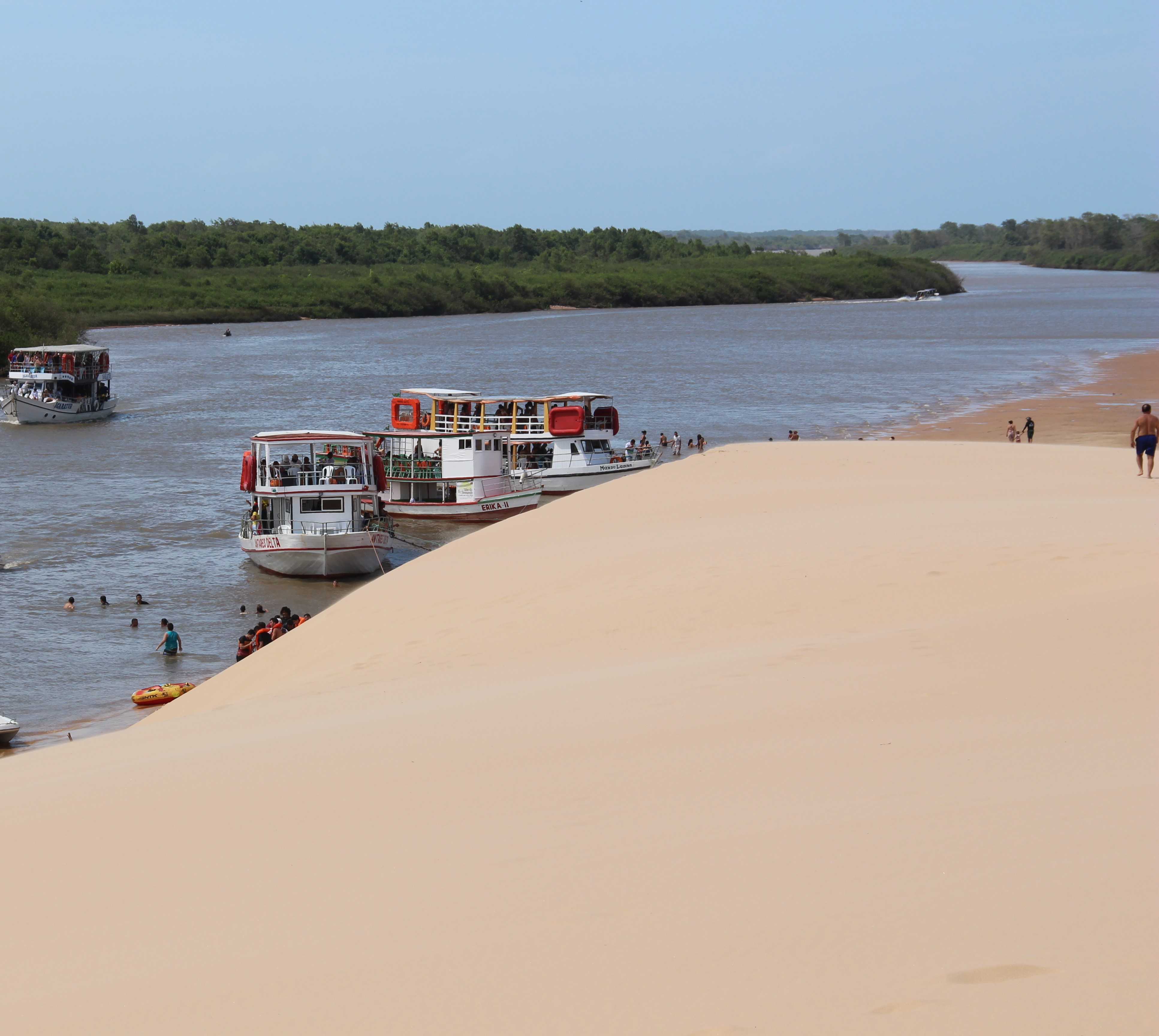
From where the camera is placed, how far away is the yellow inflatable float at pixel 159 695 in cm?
1852

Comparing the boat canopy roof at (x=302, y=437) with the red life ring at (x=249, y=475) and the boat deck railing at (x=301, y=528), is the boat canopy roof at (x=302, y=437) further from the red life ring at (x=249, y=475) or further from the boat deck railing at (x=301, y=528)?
the boat deck railing at (x=301, y=528)

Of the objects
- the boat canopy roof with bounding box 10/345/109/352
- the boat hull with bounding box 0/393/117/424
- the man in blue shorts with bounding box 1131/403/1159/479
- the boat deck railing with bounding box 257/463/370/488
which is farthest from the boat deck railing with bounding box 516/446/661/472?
the boat hull with bounding box 0/393/117/424

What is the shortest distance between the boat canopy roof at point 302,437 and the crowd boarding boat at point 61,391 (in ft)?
107

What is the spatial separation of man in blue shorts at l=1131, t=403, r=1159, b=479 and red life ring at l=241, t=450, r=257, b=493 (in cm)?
1914

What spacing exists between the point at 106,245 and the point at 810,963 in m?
177

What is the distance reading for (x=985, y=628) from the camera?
9.98 meters

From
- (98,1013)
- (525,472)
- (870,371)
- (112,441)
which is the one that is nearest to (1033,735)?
(98,1013)

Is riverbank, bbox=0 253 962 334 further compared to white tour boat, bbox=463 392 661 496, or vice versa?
riverbank, bbox=0 253 962 334

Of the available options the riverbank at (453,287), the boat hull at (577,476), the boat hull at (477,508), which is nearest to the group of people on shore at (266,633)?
the boat hull at (477,508)

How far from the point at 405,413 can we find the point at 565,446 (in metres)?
5.16

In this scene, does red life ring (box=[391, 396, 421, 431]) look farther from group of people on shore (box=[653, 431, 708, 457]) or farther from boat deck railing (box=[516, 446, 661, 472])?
group of people on shore (box=[653, 431, 708, 457])

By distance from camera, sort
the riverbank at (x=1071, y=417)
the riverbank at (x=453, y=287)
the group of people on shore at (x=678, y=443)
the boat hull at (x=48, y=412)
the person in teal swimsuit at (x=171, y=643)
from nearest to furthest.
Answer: the person in teal swimsuit at (x=171, y=643) → the riverbank at (x=1071, y=417) → the group of people on shore at (x=678, y=443) → the boat hull at (x=48, y=412) → the riverbank at (x=453, y=287)

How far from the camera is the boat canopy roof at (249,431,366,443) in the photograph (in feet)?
97.1

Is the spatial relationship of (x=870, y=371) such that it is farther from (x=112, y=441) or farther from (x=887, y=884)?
(x=887, y=884)
